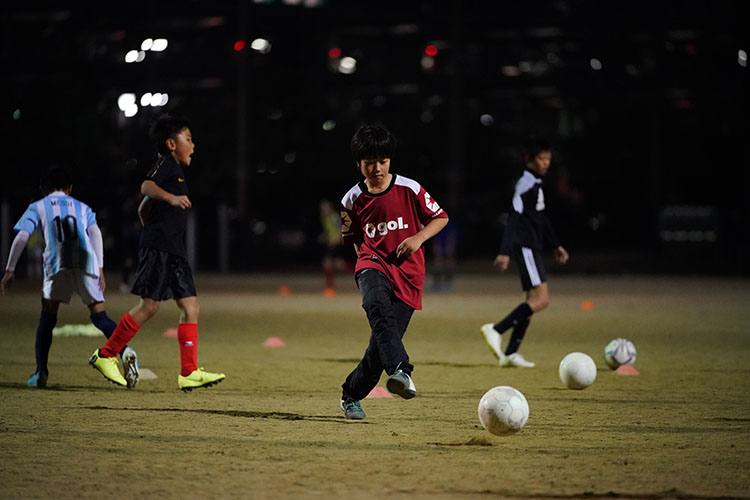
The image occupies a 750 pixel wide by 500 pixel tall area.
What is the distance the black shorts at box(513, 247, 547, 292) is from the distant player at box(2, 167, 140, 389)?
4038mm

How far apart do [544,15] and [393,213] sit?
35285mm

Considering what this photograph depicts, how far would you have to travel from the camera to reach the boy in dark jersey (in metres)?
9.67

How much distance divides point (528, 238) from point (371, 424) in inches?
171

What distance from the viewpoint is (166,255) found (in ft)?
31.8

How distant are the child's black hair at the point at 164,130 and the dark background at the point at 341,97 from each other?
23.8 m

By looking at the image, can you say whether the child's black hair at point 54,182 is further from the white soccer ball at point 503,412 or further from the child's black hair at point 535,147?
the white soccer ball at point 503,412

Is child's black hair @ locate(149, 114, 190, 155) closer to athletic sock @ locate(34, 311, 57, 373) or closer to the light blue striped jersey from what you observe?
the light blue striped jersey

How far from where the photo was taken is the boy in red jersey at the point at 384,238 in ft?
26.3

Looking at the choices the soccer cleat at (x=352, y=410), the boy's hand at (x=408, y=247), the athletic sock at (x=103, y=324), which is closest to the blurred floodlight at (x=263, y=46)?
the athletic sock at (x=103, y=324)

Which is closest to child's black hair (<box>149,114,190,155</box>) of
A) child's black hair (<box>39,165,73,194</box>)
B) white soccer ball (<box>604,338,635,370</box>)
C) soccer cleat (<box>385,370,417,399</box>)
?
child's black hair (<box>39,165,73,194</box>)

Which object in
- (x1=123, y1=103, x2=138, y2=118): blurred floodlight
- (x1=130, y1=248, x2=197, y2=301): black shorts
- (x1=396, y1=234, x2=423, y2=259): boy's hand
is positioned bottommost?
(x1=130, y1=248, x2=197, y2=301): black shorts

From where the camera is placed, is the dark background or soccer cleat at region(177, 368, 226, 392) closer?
soccer cleat at region(177, 368, 226, 392)

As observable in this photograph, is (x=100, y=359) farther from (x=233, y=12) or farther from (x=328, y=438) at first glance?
(x=233, y=12)

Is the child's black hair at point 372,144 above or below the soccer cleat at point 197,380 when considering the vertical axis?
above
